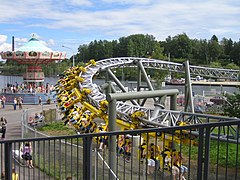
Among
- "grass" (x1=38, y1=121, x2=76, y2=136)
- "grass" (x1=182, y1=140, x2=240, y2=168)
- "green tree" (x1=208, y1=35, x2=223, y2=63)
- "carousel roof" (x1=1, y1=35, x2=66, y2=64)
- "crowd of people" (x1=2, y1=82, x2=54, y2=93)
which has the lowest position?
"grass" (x1=38, y1=121, x2=76, y2=136)

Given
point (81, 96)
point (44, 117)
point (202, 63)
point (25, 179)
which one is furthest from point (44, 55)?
point (202, 63)

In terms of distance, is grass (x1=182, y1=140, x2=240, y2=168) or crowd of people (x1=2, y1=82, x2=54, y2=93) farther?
crowd of people (x1=2, y1=82, x2=54, y2=93)

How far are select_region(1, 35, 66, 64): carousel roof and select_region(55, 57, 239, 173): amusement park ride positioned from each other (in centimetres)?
1753

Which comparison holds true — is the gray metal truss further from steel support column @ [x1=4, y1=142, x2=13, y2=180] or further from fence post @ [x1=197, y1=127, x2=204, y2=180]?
steel support column @ [x1=4, y1=142, x2=13, y2=180]

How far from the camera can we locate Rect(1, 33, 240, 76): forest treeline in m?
90.8

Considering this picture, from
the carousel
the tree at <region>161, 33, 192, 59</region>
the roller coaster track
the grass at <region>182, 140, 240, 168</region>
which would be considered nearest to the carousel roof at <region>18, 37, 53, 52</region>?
the carousel

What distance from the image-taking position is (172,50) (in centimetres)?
9844

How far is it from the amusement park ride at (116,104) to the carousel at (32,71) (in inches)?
603

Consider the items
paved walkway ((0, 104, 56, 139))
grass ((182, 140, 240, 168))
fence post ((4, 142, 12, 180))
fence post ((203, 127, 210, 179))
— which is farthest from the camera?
paved walkway ((0, 104, 56, 139))

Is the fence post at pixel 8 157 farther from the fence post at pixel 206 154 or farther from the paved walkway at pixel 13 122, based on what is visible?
the paved walkway at pixel 13 122

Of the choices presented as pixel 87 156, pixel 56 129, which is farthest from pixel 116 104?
pixel 56 129

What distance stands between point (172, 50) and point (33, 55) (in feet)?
207

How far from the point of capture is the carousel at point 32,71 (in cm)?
3794

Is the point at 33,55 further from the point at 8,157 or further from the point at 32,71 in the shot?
the point at 8,157
